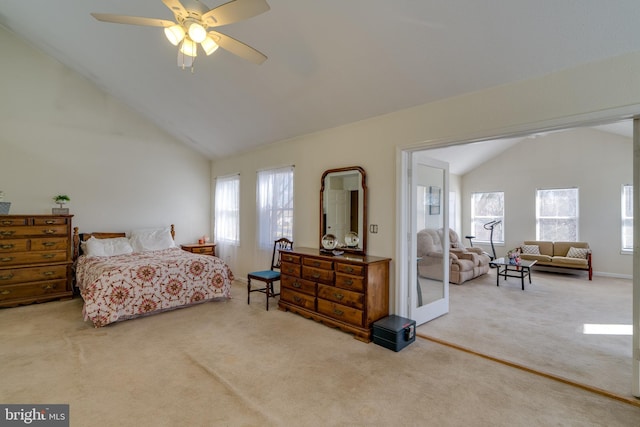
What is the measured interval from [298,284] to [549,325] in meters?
3.15

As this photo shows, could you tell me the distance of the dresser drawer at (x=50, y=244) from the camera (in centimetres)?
436

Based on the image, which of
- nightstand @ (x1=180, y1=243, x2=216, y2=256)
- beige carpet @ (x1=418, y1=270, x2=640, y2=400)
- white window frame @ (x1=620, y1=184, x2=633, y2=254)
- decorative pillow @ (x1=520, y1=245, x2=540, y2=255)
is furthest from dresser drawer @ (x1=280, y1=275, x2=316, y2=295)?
white window frame @ (x1=620, y1=184, x2=633, y2=254)

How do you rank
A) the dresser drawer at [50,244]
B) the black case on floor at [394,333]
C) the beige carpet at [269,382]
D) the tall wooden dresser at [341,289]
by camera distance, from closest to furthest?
the beige carpet at [269,382]
the black case on floor at [394,333]
the tall wooden dresser at [341,289]
the dresser drawer at [50,244]

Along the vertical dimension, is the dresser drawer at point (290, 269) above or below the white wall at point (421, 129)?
below

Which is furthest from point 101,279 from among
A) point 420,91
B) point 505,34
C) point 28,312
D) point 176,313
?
point 505,34

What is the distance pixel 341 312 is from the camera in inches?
132

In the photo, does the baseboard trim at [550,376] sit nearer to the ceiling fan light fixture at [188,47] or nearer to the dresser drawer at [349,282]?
the dresser drawer at [349,282]

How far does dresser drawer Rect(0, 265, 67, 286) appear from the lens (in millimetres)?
4162

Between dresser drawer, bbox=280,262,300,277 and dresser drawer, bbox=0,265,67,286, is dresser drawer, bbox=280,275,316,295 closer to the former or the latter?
dresser drawer, bbox=280,262,300,277

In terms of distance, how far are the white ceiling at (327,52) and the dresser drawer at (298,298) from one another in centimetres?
231

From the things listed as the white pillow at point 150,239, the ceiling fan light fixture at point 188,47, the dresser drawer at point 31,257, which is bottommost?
the dresser drawer at point 31,257

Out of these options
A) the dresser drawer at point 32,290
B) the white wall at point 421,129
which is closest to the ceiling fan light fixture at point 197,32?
the white wall at point 421,129

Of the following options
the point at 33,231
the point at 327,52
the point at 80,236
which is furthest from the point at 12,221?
the point at 327,52

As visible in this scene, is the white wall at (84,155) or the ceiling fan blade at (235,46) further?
the white wall at (84,155)
